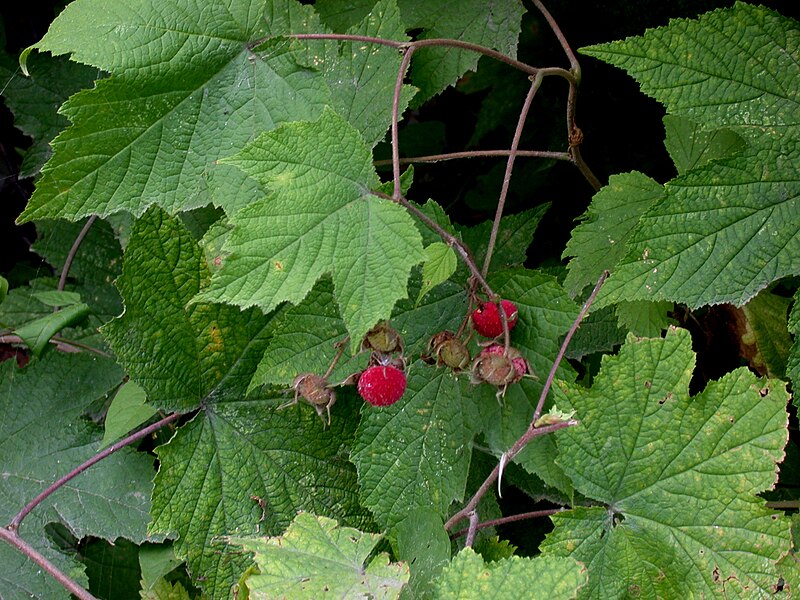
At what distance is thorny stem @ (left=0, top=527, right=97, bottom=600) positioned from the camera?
1.33m

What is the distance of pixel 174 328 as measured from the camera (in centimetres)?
141

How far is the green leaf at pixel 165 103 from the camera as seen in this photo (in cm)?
131

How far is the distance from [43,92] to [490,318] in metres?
1.37

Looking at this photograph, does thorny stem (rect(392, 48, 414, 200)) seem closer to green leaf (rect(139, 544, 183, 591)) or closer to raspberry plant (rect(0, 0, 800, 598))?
raspberry plant (rect(0, 0, 800, 598))

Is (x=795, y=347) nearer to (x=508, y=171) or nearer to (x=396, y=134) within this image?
(x=508, y=171)

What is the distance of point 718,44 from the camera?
1.25 meters

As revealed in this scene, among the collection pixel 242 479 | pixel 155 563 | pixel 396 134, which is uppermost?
pixel 396 134

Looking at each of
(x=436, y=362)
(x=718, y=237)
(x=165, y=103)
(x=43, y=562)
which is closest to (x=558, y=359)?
(x=436, y=362)

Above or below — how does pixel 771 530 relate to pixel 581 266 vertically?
below

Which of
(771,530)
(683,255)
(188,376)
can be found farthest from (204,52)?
(771,530)

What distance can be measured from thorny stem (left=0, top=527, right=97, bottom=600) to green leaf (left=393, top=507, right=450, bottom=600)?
0.52 m

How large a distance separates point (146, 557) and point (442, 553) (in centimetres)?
62

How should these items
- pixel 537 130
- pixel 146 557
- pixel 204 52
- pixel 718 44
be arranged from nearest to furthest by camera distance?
pixel 718 44 → pixel 204 52 → pixel 146 557 → pixel 537 130

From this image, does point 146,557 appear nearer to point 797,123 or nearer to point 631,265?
point 631,265
